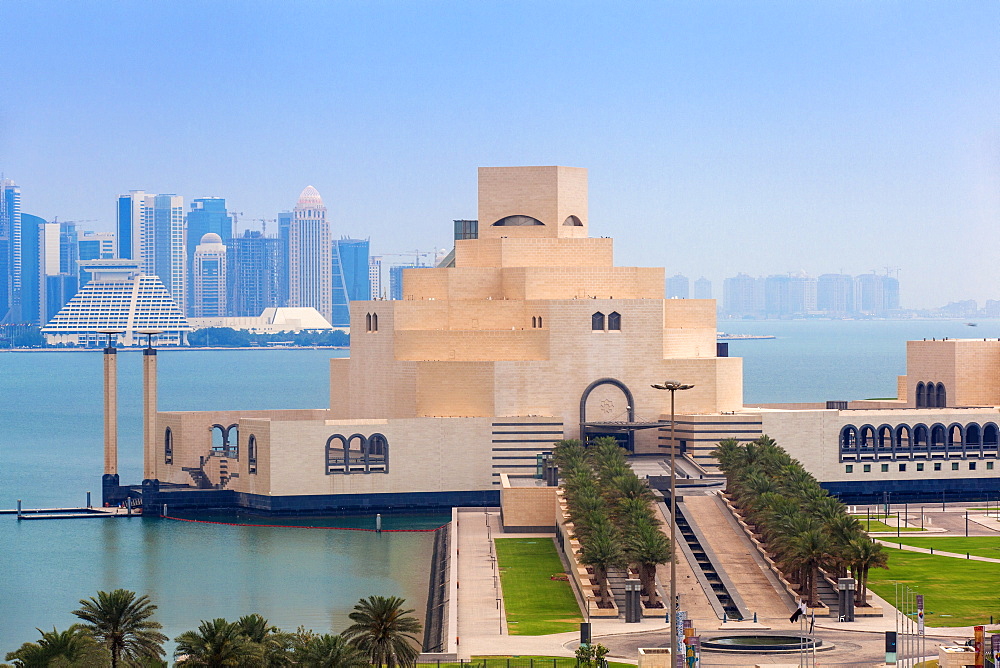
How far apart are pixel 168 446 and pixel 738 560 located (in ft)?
141

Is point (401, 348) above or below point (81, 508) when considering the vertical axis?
above

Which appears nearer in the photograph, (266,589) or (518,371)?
(266,589)

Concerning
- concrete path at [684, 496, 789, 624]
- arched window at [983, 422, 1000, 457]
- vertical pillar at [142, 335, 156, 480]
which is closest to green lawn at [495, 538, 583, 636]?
concrete path at [684, 496, 789, 624]

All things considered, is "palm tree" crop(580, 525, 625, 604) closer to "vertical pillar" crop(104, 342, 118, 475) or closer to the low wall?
the low wall

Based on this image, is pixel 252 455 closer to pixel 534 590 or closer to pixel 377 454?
pixel 377 454

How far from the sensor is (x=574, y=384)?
316 feet

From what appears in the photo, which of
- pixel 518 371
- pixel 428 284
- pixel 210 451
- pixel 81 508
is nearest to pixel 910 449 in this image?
pixel 518 371

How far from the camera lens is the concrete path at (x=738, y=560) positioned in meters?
60.6

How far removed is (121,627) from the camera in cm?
4838

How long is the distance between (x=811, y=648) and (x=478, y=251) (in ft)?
169

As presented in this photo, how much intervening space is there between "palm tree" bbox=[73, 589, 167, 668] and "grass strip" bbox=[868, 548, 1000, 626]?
24.5 m

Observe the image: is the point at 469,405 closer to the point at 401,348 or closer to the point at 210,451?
the point at 401,348

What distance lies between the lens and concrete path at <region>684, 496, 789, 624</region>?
6062cm

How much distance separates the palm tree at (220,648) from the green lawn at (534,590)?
1255 cm
